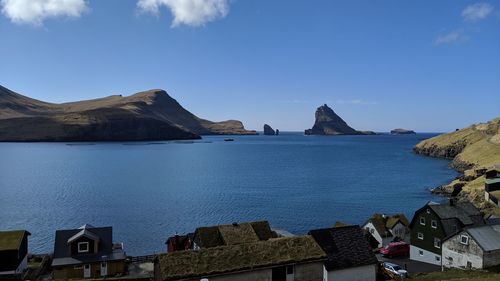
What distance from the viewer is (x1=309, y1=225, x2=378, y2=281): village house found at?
30.4 meters

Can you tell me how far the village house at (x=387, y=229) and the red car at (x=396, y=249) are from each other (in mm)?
4095

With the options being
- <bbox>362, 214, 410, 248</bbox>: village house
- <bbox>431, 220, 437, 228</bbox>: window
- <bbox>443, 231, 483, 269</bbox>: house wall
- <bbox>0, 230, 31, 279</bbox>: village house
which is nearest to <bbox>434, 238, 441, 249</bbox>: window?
<bbox>431, 220, 437, 228</bbox>: window

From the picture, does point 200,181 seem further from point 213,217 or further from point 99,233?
point 99,233

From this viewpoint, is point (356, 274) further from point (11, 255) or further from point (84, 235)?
point (11, 255)

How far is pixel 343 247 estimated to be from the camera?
31.8 meters

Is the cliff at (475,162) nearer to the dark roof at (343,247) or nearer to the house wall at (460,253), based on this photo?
the house wall at (460,253)

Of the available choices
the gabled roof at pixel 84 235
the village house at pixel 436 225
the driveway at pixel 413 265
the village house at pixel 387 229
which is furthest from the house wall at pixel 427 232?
the gabled roof at pixel 84 235

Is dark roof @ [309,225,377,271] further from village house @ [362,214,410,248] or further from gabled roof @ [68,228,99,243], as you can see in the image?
gabled roof @ [68,228,99,243]

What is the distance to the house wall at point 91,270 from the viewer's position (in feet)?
136

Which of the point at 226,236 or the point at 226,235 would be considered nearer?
the point at 226,236

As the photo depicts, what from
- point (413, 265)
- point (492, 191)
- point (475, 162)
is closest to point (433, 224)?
point (413, 265)

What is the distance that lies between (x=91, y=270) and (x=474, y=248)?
37842mm

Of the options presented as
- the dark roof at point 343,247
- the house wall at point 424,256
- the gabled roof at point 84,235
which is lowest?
the house wall at point 424,256

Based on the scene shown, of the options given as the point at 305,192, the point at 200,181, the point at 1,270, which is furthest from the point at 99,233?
the point at 200,181
